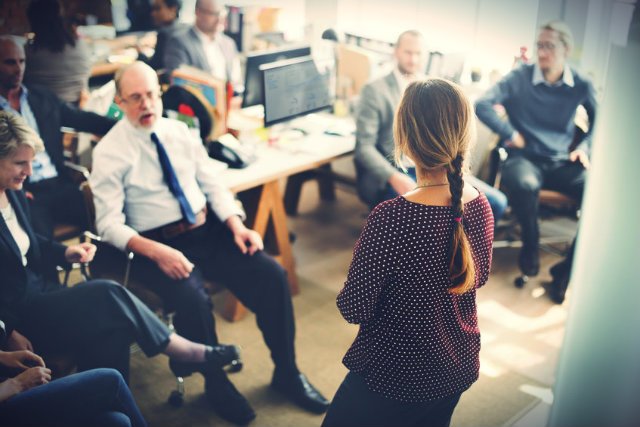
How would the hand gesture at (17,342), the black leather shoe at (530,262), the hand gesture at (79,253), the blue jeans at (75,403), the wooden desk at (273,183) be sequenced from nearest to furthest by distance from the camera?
the blue jeans at (75,403) < the hand gesture at (17,342) < the hand gesture at (79,253) < the wooden desk at (273,183) < the black leather shoe at (530,262)

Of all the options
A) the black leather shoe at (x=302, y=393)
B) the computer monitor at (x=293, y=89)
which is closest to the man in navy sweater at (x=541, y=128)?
the computer monitor at (x=293, y=89)

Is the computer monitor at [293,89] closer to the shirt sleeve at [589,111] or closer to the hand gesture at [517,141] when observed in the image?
the hand gesture at [517,141]

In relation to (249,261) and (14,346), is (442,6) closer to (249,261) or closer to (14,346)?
(249,261)

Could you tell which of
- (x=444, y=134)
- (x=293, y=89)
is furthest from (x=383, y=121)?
(x=444, y=134)

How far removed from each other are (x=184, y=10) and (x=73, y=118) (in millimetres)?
3697

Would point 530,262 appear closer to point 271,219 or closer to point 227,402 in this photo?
point 271,219

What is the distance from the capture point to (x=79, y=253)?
8.47 ft

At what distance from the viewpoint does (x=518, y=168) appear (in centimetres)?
387

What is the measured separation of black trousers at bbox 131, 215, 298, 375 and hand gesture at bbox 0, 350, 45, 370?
62 cm

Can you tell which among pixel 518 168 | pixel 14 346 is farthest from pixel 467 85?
pixel 14 346

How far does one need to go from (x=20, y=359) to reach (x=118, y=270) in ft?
2.26

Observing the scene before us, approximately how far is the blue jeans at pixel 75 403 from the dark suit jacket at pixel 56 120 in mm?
1372

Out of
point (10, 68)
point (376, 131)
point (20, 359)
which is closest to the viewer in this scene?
point (20, 359)

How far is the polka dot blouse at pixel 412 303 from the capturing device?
1655 millimetres
